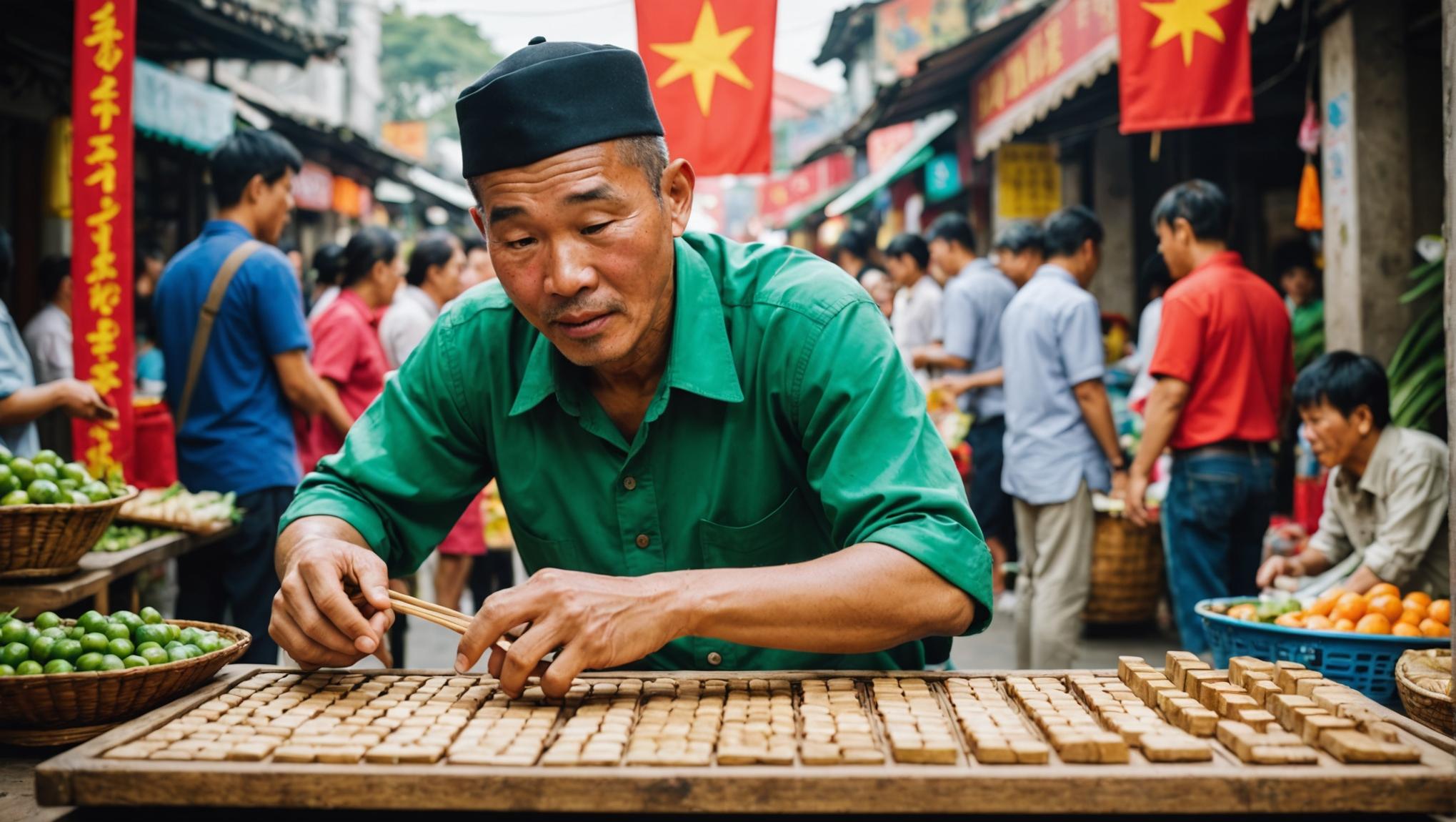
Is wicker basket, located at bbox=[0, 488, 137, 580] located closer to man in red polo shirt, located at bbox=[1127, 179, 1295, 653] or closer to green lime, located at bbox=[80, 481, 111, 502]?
green lime, located at bbox=[80, 481, 111, 502]

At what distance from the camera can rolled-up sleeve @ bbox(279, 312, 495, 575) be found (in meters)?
2.29

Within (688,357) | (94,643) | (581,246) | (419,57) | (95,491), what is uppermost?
(419,57)

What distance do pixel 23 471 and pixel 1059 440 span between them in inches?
169

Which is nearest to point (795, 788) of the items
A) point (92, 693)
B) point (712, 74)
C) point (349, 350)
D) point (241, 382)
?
point (92, 693)

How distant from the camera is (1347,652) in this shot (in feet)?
10.4

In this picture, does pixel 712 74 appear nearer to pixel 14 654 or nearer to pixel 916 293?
pixel 916 293

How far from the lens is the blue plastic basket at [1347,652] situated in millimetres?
3070

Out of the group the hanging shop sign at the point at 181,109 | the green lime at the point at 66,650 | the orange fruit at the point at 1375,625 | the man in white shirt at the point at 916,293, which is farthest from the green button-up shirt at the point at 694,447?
the man in white shirt at the point at 916,293

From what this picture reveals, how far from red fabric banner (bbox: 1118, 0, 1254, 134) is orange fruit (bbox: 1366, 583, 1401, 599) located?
241 cm

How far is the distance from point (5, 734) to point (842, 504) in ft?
4.85

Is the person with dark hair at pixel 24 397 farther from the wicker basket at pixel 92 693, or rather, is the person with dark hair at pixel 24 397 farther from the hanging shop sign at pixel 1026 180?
the hanging shop sign at pixel 1026 180

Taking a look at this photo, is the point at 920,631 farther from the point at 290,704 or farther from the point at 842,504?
the point at 290,704

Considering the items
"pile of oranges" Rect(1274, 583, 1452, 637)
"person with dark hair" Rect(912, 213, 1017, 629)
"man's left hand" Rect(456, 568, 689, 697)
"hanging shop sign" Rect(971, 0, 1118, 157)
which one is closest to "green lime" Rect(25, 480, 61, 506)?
"man's left hand" Rect(456, 568, 689, 697)

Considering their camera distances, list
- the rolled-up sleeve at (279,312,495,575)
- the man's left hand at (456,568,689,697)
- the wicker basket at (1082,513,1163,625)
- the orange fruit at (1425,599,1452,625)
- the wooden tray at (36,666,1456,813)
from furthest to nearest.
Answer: the wicker basket at (1082,513,1163,625) < the orange fruit at (1425,599,1452,625) < the rolled-up sleeve at (279,312,495,575) < the man's left hand at (456,568,689,697) < the wooden tray at (36,666,1456,813)
